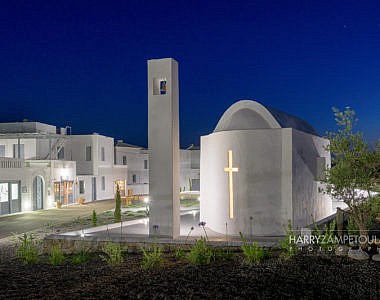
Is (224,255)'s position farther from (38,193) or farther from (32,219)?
(38,193)

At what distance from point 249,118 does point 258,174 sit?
2.08 metres

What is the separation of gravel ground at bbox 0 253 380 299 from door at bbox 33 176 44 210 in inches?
746

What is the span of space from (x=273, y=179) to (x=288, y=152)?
932mm

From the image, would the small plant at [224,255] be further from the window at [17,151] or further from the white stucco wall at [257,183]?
the window at [17,151]

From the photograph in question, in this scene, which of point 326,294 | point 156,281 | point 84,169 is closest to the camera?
point 326,294

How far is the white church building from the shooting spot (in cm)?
1284

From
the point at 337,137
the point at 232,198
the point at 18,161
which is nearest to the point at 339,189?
the point at 337,137

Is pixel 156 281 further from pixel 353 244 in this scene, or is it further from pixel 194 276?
pixel 353 244

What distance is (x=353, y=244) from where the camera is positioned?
991cm

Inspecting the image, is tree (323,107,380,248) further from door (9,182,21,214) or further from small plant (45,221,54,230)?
door (9,182,21,214)

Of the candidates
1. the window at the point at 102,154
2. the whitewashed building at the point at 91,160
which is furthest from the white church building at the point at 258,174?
the window at the point at 102,154

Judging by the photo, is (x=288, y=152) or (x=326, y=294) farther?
(x=288, y=152)

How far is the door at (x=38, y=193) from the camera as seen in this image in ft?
90.0

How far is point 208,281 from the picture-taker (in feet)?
24.5
